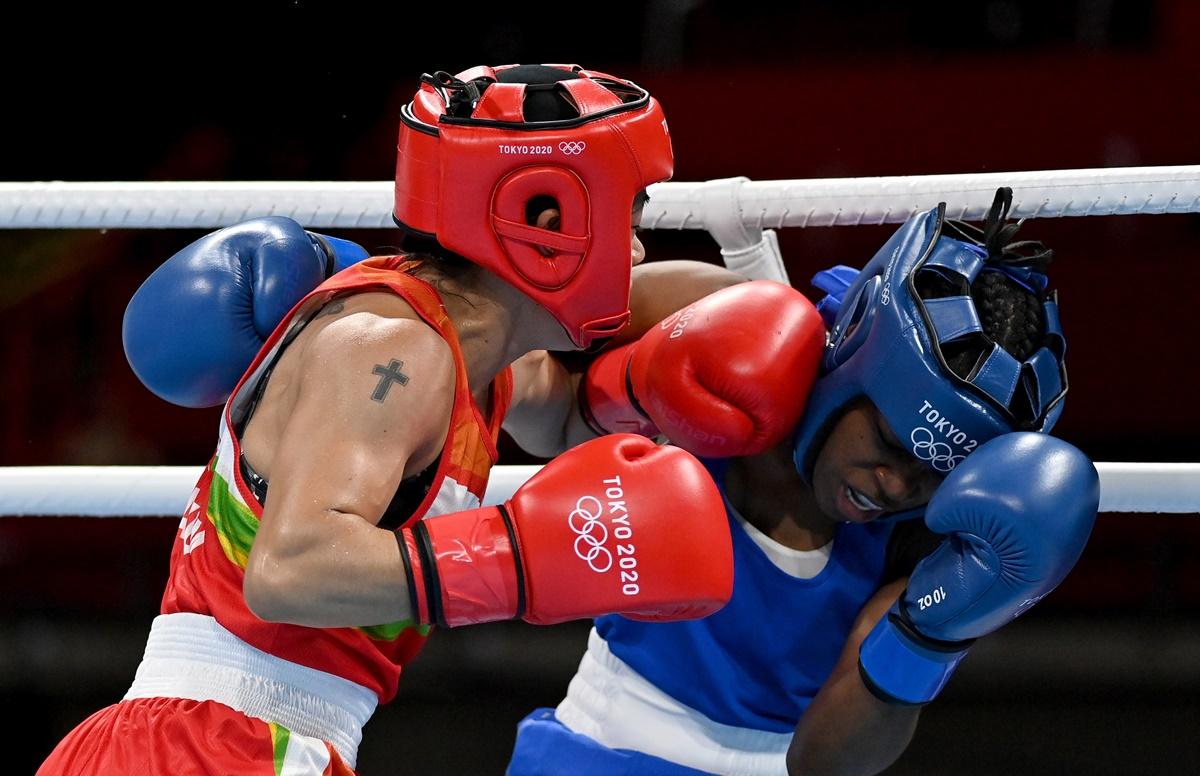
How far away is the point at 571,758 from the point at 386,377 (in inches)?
31.2

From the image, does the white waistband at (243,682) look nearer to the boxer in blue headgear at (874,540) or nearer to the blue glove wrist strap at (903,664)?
the boxer in blue headgear at (874,540)

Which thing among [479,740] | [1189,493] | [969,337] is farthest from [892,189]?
[479,740]

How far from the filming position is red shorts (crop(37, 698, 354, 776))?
1.44 metres

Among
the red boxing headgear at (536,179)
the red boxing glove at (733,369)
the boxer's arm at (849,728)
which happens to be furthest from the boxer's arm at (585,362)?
the boxer's arm at (849,728)

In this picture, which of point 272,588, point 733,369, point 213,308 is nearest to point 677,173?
point 733,369

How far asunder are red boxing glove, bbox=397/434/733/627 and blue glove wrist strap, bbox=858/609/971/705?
341mm

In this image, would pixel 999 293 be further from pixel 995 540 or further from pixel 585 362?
pixel 585 362

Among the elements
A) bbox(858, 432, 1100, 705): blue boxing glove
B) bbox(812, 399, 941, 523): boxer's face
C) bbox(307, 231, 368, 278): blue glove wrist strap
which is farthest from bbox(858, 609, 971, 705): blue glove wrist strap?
bbox(307, 231, 368, 278): blue glove wrist strap

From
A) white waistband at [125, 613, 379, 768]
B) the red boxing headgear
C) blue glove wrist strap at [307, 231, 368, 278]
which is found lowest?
white waistband at [125, 613, 379, 768]

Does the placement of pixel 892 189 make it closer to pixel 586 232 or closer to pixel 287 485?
pixel 586 232

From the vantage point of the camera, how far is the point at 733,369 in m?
1.69

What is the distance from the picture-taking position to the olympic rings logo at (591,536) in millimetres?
1335

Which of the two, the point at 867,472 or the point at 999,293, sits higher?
the point at 999,293

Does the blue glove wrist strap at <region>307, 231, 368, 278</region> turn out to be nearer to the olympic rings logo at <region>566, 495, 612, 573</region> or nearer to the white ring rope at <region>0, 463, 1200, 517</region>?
the white ring rope at <region>0, 463, 1200, 517</region>
